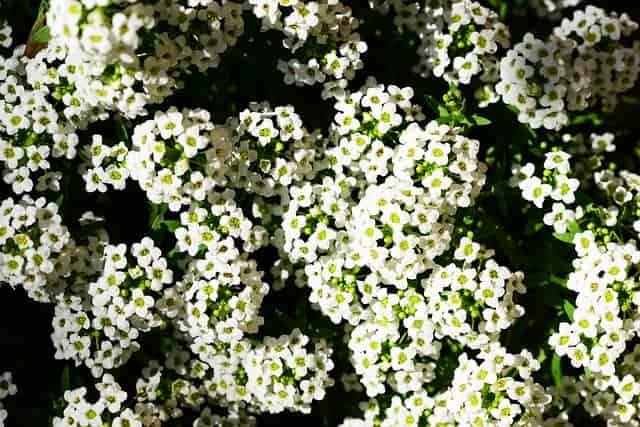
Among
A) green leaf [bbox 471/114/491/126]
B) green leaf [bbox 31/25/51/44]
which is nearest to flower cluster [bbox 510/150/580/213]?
green leaf [bbox 471/114/491/126]

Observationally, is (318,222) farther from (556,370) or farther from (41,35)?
(41,35)

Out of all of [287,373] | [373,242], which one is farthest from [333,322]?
[373,242]

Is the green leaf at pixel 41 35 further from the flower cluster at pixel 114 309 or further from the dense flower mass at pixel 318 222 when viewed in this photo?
the flower cluster at pixel 114 309

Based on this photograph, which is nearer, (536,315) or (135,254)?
(135,254)

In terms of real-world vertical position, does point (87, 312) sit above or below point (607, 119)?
below

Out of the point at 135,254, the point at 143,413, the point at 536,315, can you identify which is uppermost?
the point at 536,315

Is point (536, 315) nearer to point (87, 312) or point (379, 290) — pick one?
point (379, 290)

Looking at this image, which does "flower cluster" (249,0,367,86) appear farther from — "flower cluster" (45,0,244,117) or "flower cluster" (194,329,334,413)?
"flower cluster" (194,329,334,413)
